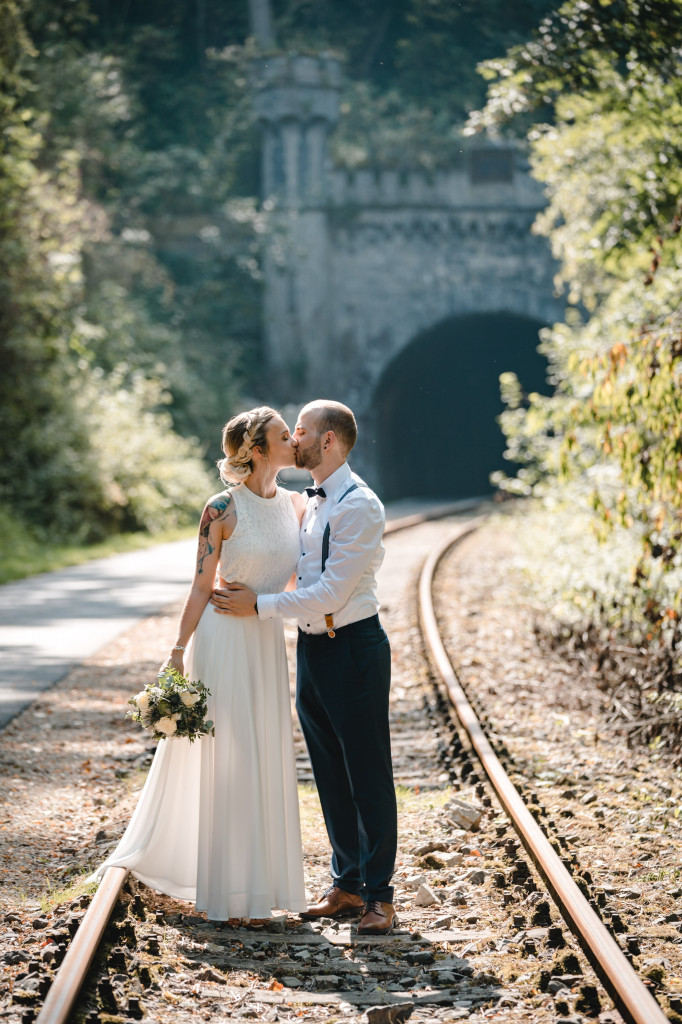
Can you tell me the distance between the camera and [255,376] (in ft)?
105

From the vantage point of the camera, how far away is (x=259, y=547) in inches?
166

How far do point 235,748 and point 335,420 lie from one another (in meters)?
1.28

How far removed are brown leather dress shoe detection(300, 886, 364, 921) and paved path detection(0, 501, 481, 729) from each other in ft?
11.3

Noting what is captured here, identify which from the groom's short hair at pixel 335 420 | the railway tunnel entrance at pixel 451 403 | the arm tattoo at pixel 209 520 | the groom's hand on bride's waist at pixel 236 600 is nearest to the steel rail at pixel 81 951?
the groom's hand on bride's waist at pixel 236 600

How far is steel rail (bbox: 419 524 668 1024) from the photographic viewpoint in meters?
3.21

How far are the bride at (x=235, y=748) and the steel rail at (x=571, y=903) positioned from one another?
0.98 metres

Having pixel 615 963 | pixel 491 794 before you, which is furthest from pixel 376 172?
pixel 615 963

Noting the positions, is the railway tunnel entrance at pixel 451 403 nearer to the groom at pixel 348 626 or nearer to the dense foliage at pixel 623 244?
the dense foliage at pixel 623 244

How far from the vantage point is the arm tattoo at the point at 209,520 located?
165 inches

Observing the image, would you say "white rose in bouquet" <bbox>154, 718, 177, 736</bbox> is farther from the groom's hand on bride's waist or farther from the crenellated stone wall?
the crenellated stone wall

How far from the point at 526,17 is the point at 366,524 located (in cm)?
3021

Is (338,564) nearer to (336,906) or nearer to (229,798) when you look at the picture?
(229,798)

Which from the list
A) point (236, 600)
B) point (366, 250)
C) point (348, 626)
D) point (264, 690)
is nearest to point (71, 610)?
point (264, 690)

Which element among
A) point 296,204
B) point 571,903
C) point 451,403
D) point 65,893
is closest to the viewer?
point 571,903
